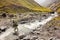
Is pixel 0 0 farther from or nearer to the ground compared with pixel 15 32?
farther from the ground

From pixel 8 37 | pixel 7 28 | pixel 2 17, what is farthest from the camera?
pixel 2 17

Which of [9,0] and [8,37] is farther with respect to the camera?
[9,0]

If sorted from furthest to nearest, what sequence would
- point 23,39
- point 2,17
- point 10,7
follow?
1. point 10,7
2. point 2,17
3. point 23,39

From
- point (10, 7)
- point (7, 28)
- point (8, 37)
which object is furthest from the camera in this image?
point (10, 7)

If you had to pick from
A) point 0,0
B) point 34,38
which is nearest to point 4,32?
point 34,38

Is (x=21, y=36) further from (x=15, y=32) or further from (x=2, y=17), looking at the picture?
(x=2, y=17)

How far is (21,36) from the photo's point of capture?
47312 mm

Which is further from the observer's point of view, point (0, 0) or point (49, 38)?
point (0, 0)

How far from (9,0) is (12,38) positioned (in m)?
92.7

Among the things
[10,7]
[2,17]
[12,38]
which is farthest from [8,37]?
[10,7]

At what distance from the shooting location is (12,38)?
153 feet

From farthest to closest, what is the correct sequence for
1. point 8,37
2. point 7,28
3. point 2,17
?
1. point 2,17
2. point 7,28
3. point 8,37

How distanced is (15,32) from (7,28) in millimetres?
8633

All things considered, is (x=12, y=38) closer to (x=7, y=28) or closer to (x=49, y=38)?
(x=49, y=38)
